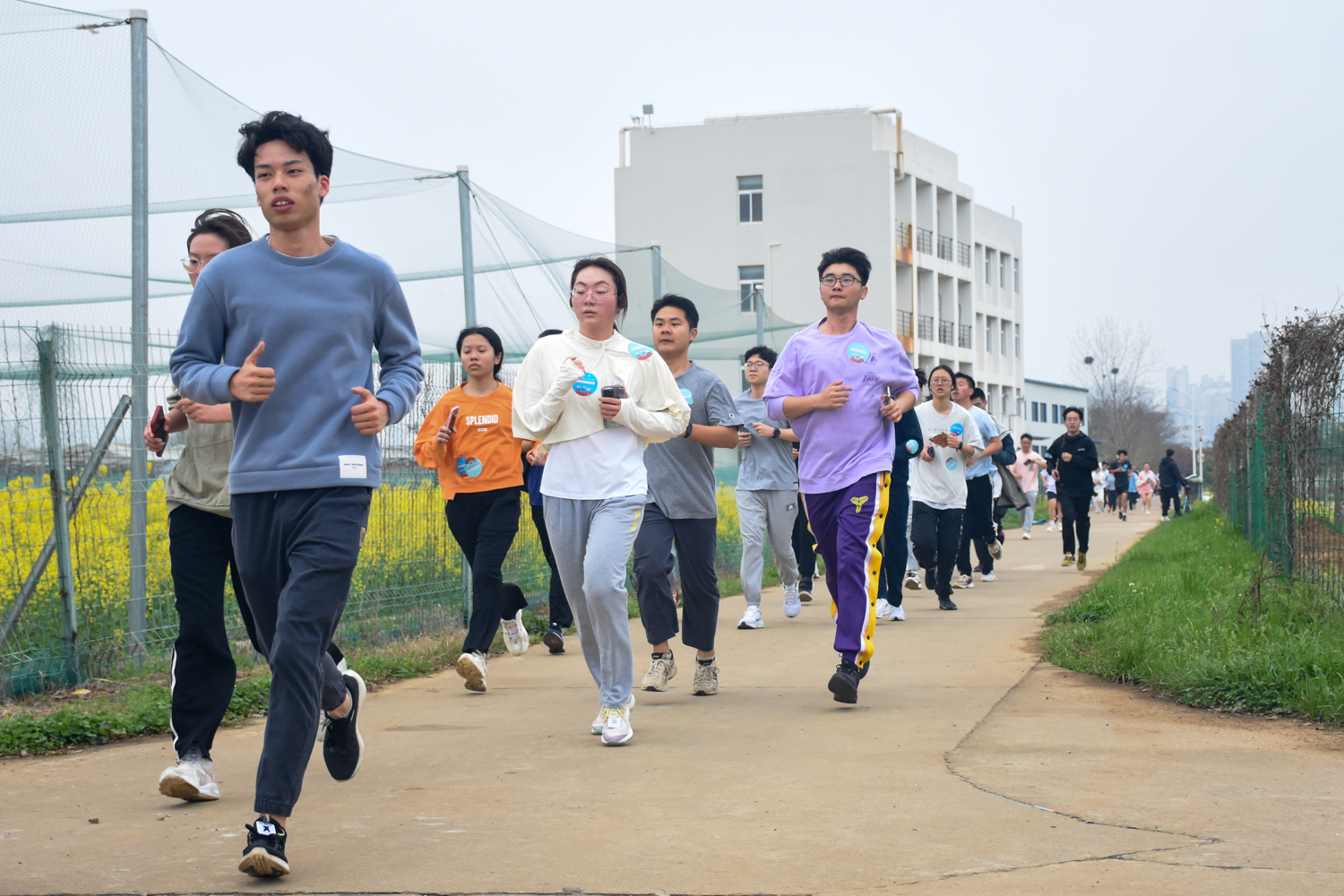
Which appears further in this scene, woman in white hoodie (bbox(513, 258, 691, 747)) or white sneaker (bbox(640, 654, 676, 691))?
white sneaker (bbox(640, 654, 676, 691))

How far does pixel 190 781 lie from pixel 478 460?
10.5ft

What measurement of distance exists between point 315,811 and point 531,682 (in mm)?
2969

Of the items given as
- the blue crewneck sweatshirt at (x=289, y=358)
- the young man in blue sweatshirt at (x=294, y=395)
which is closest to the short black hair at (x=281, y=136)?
the young man in blue sweatshirt at (x=294, y=395)

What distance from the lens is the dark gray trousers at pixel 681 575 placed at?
655 cm

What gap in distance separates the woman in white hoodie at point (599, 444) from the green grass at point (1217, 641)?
2653 millimetres

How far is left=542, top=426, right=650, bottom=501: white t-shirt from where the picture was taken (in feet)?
18.6

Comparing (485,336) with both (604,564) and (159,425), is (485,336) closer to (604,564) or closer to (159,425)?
(604,564)

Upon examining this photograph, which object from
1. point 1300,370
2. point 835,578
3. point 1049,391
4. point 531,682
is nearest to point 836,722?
point 835,578

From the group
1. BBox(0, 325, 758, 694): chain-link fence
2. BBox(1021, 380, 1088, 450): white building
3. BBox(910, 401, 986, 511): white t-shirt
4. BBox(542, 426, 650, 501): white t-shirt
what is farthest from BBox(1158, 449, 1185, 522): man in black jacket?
BBox(1021, 380, 1088, 450): white building

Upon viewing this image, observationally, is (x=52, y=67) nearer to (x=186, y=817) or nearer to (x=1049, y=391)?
(x=186, y=817)

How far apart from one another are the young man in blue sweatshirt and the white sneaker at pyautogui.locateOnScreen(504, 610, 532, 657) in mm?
4232

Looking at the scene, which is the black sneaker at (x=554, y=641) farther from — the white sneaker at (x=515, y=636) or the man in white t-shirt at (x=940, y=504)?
the man in white t-shirt at (x=940, y=504)

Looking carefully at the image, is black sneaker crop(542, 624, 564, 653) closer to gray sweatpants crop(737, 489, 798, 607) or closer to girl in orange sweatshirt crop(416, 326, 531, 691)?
girl in orange sweatshirt crop(416, 326, 531, 691)

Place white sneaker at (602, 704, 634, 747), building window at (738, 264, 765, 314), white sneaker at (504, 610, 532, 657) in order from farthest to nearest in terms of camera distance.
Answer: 1. building window at (738, 264, 765, 314)
2. white sneaker at (504, 610, 532, 657)
3. white sneaker at (602, 704, 634, 747)
